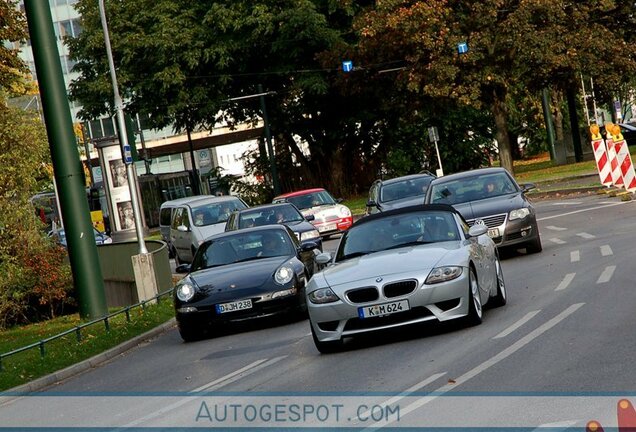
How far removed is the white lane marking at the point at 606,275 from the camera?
55.4ft

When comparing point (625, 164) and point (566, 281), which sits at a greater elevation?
point (625, 164)

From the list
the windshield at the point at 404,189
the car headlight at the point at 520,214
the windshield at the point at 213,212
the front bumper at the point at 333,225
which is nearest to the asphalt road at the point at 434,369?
the car headlight at the point at 520,214

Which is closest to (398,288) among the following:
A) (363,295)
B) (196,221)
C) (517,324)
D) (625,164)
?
(363,295)

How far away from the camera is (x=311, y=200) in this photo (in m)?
41.8

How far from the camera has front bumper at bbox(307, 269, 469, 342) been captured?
1353 centimetres

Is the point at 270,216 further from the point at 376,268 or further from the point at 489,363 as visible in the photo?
the point at 489,363

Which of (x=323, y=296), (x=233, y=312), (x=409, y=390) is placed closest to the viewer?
(x=409, y=390)

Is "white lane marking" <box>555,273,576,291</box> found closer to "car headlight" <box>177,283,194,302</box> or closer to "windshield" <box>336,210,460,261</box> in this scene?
"windshield" <box>336,210,460,261</box>

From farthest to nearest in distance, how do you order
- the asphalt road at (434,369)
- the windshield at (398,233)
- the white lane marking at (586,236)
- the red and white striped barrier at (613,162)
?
the red and white striped barrier at (613,162) → the white lane marking at (586,236) → the windshield at (398,233) → the asphalt road at (434,369)

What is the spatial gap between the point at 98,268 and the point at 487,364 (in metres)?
13.2

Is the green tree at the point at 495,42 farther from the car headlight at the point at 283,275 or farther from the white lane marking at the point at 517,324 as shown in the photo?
the white lane marking at the point at 517,324

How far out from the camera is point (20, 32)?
116 feet

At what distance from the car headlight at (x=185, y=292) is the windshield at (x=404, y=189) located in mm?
15170

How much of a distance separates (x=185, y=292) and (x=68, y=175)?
18.6 feet
